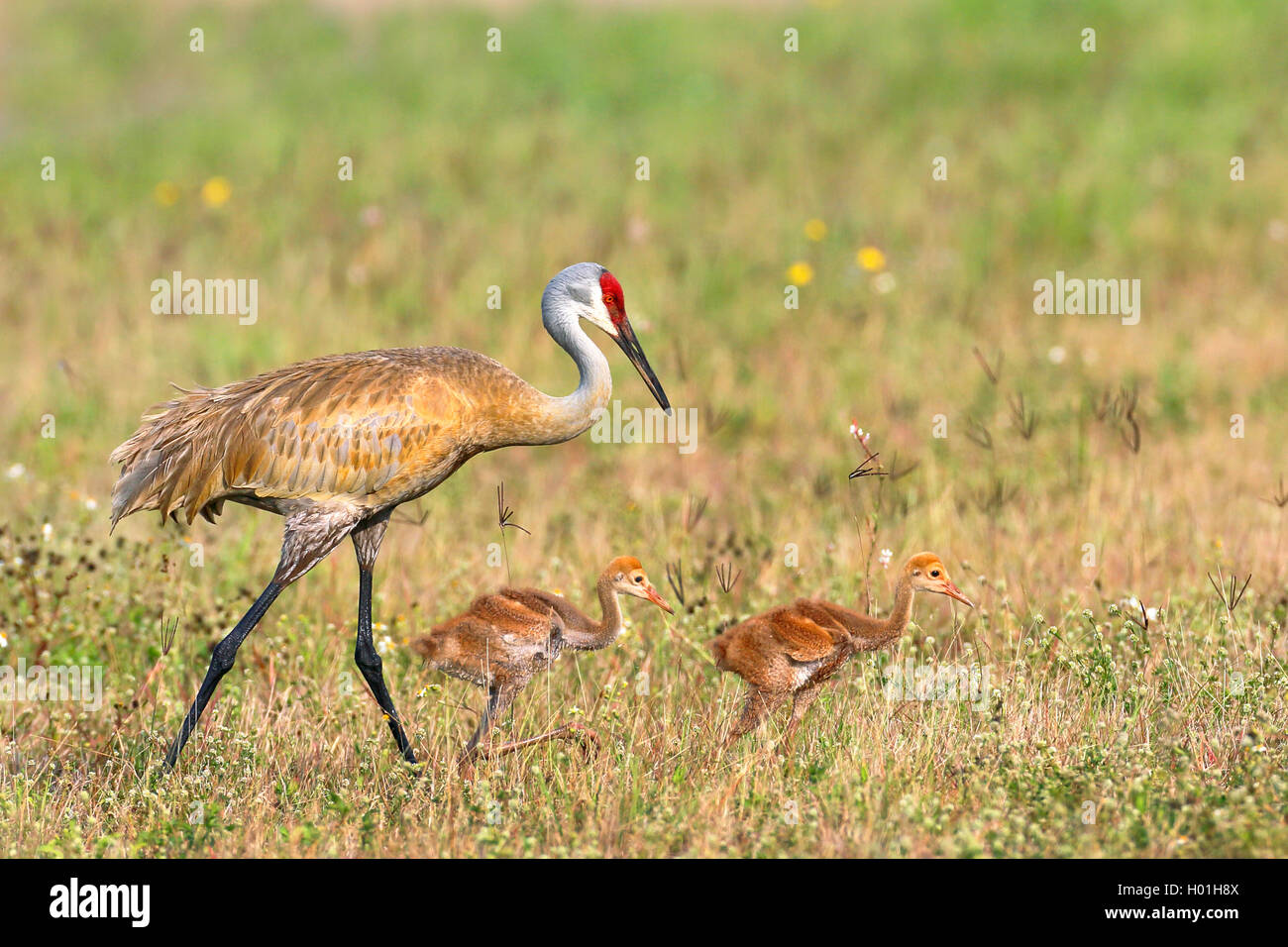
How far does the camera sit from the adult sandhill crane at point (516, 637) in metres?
5.75

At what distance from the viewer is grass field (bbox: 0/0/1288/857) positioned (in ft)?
17.9

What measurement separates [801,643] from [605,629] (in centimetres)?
75

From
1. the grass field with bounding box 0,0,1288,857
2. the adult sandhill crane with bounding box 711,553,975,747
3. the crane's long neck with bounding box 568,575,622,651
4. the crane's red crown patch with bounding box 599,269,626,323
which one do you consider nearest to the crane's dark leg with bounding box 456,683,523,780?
the grass field with bounding box 0,0,1288,857

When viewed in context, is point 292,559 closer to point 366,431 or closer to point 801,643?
point 366,431

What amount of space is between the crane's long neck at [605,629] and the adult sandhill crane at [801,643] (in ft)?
1.33

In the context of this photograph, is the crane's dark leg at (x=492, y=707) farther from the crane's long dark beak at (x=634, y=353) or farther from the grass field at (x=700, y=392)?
the crane's long dark beak at (x=634, y=353)

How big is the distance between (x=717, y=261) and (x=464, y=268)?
2239 millimetres

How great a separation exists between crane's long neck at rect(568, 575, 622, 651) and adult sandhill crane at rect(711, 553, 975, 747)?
0.40 metres

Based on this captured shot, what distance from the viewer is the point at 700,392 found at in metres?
11.1

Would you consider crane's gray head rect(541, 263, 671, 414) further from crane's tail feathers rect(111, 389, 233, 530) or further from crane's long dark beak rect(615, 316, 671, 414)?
crane's tail feathers rect(111, 389, 233, 530)

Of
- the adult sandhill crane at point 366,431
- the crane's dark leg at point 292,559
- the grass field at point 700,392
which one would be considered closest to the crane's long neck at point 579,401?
the adult sandhill crane at point 366,431

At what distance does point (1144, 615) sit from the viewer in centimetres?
635

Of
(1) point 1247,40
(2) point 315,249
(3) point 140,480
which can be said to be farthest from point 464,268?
(1) point 1247,40

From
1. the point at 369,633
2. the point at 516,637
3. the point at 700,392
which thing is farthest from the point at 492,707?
the point at 700,392
